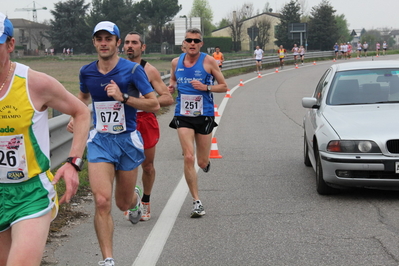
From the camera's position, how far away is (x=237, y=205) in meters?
7.69

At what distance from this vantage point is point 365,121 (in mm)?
7969

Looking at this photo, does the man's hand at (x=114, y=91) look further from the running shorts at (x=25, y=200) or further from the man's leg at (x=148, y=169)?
the man's leg at (x=148, y=169)

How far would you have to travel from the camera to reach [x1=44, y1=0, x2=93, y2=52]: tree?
4306 inches

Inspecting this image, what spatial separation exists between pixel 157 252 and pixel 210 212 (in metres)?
1.70

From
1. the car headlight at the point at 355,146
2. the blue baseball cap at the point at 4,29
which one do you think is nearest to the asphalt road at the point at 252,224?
the car headlight at the point at 355,146

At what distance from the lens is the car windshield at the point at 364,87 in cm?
891

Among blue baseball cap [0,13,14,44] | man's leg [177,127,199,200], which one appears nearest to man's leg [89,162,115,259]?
man's leg [177,127,199,200]

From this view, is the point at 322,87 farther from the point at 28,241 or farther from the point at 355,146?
the point at 28,241

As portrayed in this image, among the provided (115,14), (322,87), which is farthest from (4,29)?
(115,14)

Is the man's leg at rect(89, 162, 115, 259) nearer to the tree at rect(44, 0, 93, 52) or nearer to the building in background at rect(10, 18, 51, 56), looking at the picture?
the tree at rect(44, 0, 93, 52)

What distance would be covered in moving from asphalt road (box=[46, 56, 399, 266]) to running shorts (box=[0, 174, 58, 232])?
181 cm

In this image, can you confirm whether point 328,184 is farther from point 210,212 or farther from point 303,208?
point 210,212

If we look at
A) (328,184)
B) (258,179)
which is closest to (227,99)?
(258,179)

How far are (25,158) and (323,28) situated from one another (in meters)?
91.1
